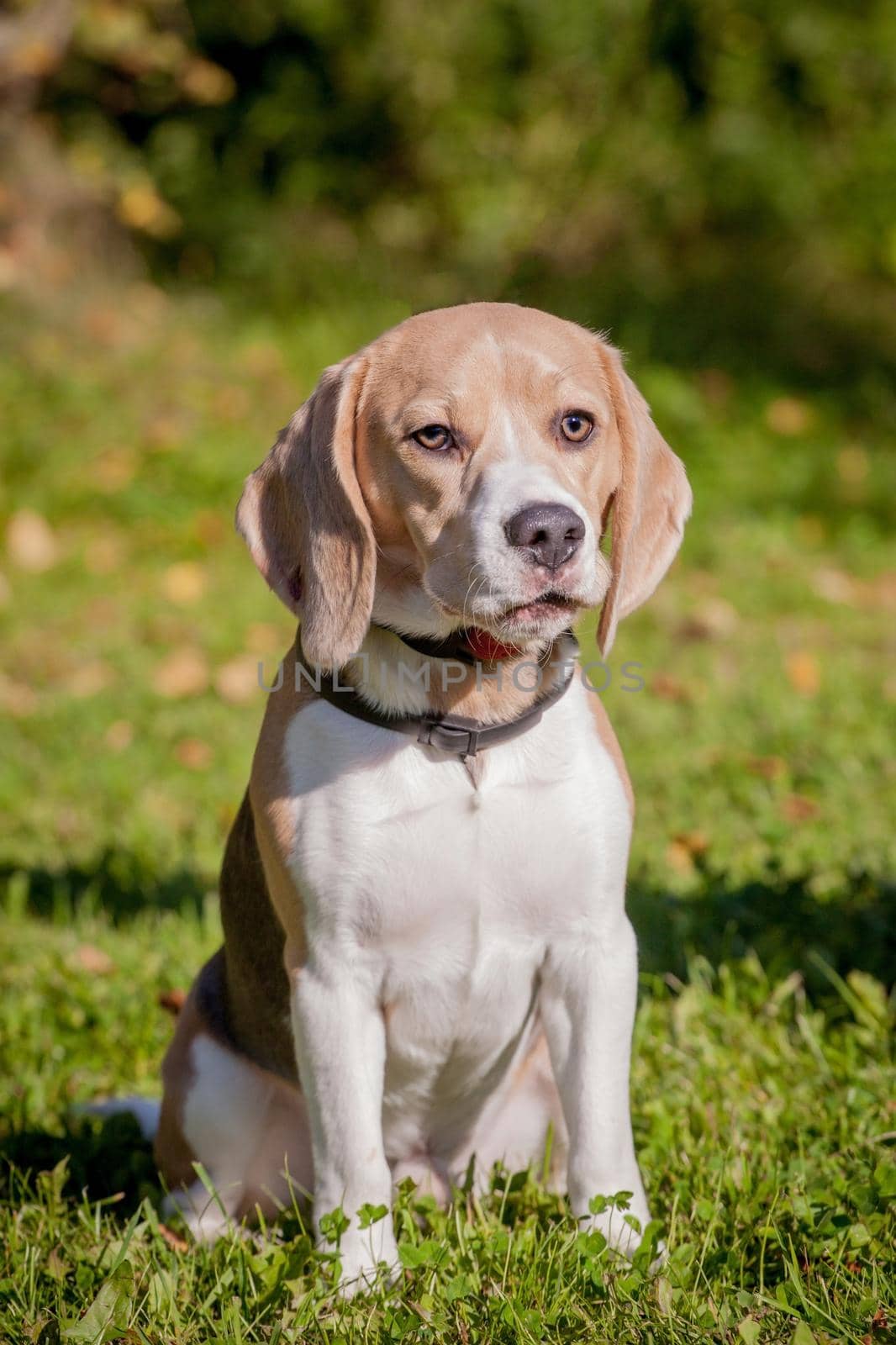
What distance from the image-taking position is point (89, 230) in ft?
34.2

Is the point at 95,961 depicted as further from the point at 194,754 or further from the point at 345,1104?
the point at 345,1104

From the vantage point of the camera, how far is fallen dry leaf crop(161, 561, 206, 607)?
734 centimetres

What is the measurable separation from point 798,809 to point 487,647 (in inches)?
97.9

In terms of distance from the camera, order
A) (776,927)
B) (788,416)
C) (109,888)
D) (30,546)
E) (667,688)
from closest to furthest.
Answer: (776,927), (109,888), (667,688), (30,546), (788,416)

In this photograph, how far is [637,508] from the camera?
2.82m

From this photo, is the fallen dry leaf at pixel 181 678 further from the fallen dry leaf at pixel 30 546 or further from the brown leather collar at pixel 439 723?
the brown leather collar at pixel 439 723

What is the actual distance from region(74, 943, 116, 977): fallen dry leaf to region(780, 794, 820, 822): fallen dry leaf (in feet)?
7.32

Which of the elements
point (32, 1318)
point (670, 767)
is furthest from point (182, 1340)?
point (670, 767)

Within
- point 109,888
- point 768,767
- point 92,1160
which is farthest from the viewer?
point 768,767

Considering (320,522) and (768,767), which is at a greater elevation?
(320,522)

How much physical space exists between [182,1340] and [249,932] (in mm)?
815

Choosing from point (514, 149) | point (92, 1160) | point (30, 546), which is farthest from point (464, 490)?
point (514, 149)

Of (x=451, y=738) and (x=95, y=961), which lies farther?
(x=95, y=961)

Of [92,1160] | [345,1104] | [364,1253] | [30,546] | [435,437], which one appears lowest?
[92,1160]
